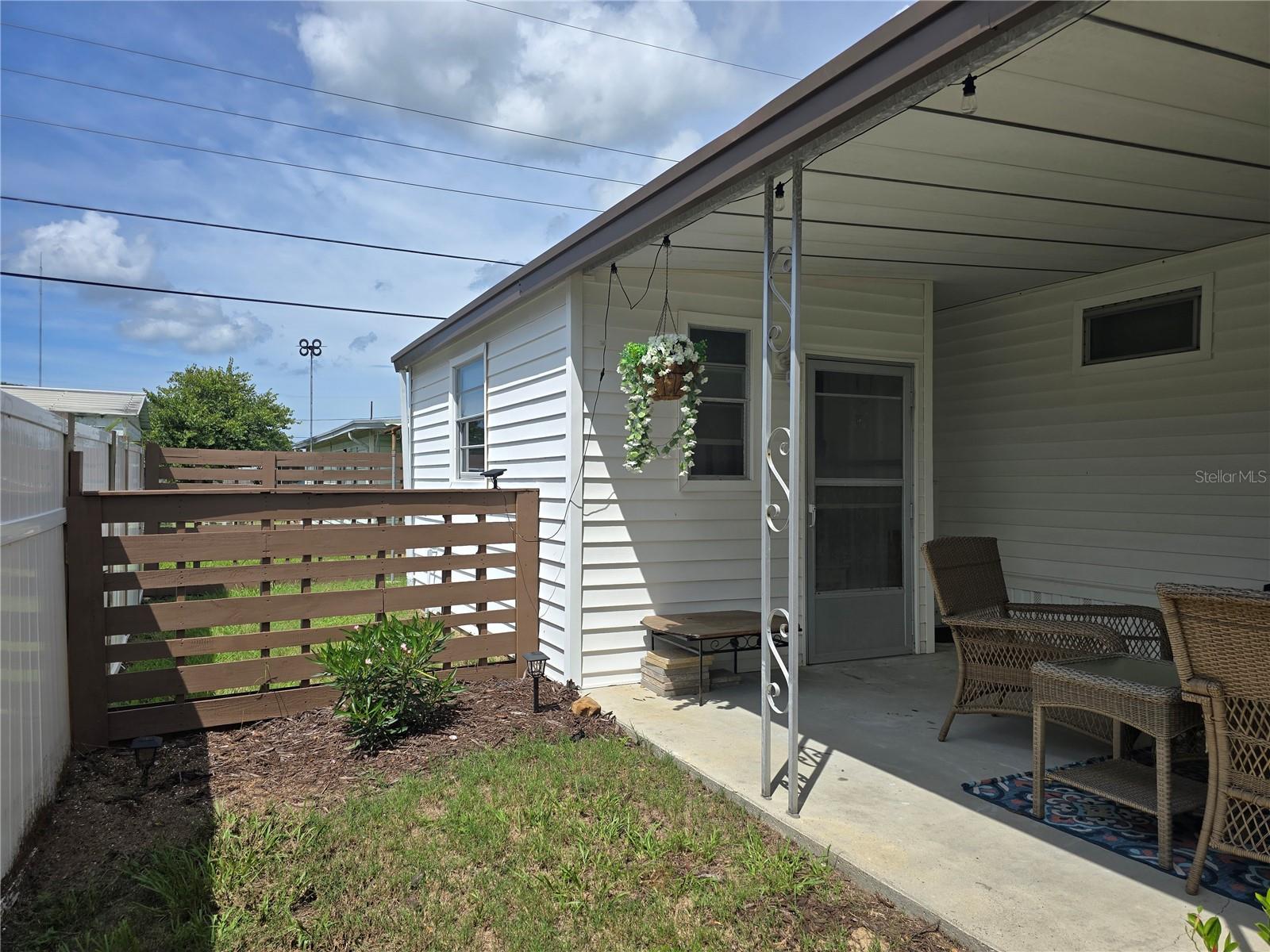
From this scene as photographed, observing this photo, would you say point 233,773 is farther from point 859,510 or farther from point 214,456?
point 214,456

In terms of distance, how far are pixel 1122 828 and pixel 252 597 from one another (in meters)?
4.35

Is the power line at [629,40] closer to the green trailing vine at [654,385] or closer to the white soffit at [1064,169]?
the white soffit at [1064,169]

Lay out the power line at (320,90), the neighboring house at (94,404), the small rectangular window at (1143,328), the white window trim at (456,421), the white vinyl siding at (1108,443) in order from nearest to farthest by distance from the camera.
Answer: the white vinyl siding at (1108,443) → the small rectangular window at (1143,328) → the white window trim at (456,421) → the neighboring house at (94,404) → the power line at (320,90)

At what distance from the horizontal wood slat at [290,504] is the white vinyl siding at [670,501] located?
2.38ft

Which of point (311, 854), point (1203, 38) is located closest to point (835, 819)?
point (311, 854)

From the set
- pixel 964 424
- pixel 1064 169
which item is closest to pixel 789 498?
pixel 1064 169

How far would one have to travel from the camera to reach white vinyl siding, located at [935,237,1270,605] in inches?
177

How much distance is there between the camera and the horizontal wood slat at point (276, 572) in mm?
3926

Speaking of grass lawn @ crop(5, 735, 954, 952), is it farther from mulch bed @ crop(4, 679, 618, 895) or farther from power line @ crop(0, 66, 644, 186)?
power line @ crop(0, 66, 644, 186)

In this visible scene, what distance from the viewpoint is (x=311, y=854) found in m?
2.74

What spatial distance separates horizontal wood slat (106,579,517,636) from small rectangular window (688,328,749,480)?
1584mm

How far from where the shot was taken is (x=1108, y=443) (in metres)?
5.28

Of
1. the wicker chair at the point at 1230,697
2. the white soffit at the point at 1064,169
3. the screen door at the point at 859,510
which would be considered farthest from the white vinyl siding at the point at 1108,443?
the wicker chair at the point at 1230,697

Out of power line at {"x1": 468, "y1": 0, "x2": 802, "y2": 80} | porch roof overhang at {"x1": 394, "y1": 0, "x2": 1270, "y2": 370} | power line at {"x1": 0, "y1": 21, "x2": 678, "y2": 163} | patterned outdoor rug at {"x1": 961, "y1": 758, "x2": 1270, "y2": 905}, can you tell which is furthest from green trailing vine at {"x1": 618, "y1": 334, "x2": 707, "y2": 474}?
power line at {"x1": 0, "y1": 21, "x2": 678, "y2": 163}
